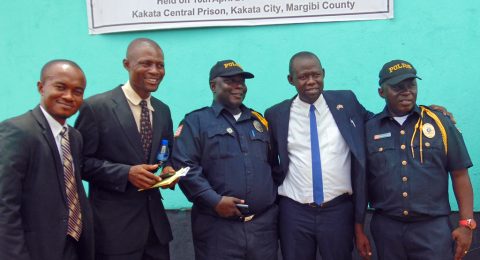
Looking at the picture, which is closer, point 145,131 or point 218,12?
point 145,131

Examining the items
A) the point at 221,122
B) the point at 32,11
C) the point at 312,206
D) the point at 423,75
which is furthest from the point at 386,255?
the point at 32,11

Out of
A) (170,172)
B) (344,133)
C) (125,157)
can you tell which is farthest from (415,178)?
(125,157)

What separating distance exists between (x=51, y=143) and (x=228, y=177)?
3.71 ft

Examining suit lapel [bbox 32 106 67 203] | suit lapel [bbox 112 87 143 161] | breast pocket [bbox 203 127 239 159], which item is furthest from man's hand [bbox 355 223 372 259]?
suit lapel [bbox 32 106 67 203]

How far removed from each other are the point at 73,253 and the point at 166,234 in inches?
25.8

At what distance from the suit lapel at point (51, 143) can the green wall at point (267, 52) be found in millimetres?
1860

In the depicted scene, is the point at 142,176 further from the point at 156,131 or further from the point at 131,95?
the point at 131,95

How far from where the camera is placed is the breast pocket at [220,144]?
3.22 meters

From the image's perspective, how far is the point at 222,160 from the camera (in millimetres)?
A: 3213

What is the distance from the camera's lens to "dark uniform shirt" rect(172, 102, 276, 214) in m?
3.17

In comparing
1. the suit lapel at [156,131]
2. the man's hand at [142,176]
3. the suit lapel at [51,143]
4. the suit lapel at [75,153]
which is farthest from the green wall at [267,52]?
the suit lapel at [51,143]

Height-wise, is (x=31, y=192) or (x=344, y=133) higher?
(x=344, y=133)

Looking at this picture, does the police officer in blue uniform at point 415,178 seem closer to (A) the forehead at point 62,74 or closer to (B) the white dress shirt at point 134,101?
(B) the white dress shirt at point 134,101

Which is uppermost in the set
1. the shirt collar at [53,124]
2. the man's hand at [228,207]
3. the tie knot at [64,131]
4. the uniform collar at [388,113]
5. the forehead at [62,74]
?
the forehead at [62,74]
